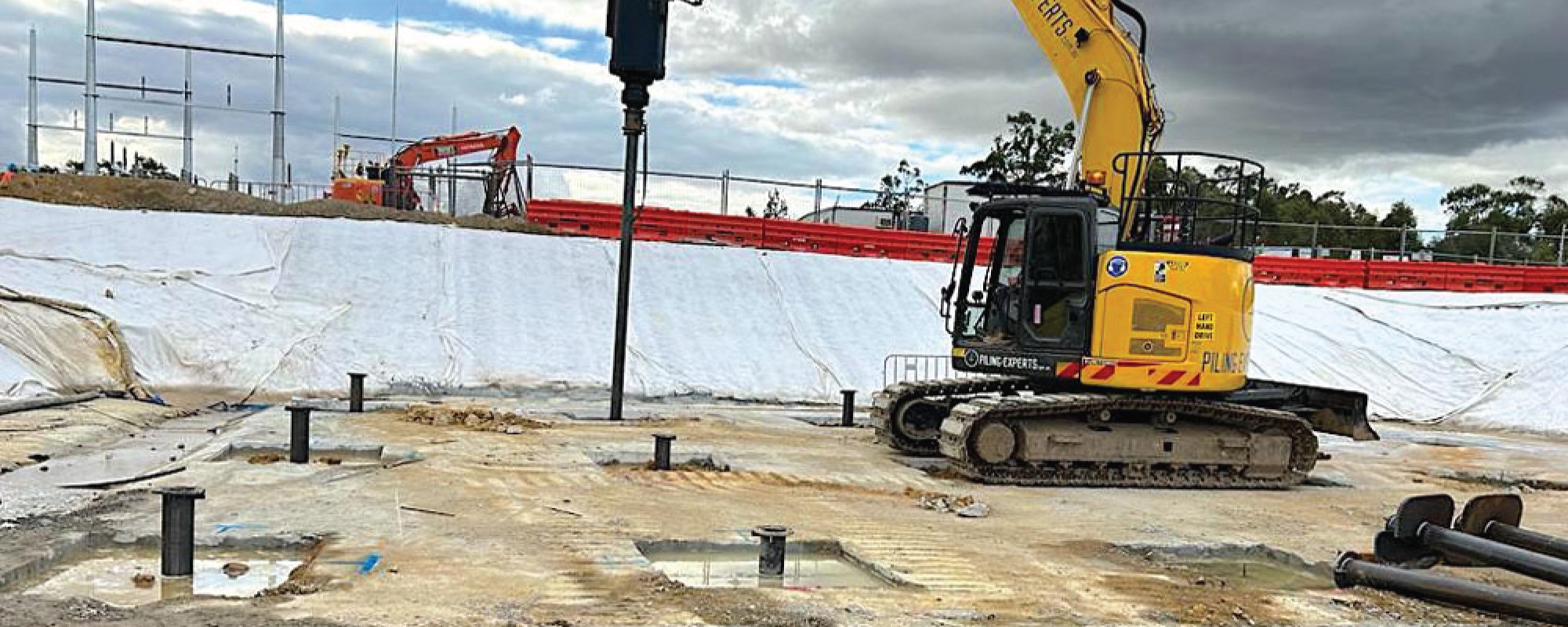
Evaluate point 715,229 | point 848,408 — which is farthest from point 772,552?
point 715,229

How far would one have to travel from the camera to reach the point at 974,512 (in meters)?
9.35

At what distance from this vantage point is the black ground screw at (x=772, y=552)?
677 cm

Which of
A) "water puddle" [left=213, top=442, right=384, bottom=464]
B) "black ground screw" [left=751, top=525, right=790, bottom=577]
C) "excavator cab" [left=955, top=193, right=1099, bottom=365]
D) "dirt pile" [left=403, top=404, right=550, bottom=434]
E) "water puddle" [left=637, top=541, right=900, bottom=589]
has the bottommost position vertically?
"dirt pile" [left=403, top=404, right=550, bottom=434]

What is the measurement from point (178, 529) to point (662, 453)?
5.16 meters

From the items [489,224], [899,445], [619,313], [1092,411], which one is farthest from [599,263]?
[1092,411]

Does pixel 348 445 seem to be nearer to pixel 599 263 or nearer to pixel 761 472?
pixel 761 472

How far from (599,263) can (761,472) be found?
12235mm

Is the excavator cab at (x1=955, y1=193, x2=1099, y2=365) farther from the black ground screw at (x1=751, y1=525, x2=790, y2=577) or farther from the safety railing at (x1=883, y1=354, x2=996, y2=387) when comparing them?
the safety railing at (x1=883, y1=354, x2=996, y2=387)

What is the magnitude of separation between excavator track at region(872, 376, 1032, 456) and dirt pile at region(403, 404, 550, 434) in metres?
4.02

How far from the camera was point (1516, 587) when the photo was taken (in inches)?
306

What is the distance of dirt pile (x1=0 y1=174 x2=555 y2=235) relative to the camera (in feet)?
81.3

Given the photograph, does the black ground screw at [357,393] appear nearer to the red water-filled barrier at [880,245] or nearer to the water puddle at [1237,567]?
the water puddle at [1237,567]

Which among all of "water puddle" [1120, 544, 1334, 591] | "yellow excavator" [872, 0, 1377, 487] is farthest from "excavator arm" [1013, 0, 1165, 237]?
"water puddle" [1120, 544, 1334, 591]

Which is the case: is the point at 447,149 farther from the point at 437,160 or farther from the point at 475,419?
the point at 475,419
